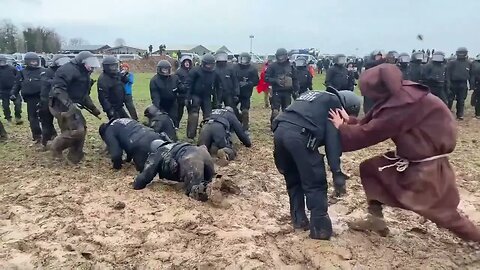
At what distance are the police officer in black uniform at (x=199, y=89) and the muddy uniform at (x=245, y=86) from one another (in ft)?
3.19

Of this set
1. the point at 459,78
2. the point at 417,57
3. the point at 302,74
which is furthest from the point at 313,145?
the point at 417,57

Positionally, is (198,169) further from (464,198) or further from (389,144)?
(389,144)

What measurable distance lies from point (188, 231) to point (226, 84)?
19.9 ft

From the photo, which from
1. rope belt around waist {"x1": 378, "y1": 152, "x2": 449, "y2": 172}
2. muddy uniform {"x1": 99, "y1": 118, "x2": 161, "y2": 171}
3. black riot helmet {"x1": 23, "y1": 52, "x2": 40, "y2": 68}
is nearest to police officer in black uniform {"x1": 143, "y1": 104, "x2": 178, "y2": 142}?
muddy uniform {"x1": 99, "y1": 118, "x2": 161, "y2": 171}

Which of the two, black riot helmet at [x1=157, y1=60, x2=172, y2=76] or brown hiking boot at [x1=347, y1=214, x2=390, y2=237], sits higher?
black riot helmet at [x1=157, y1=60, x2=172, y2=76]

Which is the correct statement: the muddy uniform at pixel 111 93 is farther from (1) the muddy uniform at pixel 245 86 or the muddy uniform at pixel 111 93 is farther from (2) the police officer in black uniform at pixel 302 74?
(2) the police officer in black uniform at pixel 302 74

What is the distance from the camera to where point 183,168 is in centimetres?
592

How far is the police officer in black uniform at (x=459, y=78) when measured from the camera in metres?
12.8

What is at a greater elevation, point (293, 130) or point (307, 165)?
point (293, 130)

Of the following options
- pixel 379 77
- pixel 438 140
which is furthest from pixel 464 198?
pixel 379 77

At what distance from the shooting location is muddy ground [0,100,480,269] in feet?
14.1

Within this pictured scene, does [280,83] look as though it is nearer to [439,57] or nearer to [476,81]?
[439,57]

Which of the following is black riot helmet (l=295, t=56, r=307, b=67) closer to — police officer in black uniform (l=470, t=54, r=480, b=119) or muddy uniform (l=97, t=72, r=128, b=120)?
police officer in black uniform (l=470, t=54, r=480, b=119)

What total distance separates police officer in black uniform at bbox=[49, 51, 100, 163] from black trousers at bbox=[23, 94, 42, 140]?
193 centimetres
